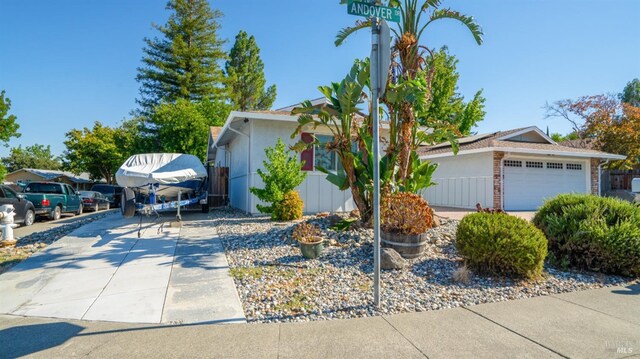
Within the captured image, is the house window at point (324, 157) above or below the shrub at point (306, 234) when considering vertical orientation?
above

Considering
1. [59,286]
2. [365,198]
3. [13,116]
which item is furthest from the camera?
[13,116]

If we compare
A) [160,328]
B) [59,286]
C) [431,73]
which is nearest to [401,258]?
[160,328]

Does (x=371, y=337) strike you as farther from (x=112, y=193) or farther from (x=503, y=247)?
(x=112, y=193)

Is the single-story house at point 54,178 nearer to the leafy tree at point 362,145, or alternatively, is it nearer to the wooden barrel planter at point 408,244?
the leafy tree at point 362,145

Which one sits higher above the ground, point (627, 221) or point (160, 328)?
point (627, 221)

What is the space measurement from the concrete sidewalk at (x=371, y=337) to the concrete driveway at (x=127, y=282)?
1.06 ft

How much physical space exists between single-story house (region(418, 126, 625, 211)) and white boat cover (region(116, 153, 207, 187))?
40.0 ft

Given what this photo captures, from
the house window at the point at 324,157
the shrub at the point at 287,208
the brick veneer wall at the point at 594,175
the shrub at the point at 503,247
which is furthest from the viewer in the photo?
the brick veneer wall at the point at 594,175

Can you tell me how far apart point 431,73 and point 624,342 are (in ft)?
20.8

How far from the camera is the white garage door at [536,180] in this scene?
1566 centimetres

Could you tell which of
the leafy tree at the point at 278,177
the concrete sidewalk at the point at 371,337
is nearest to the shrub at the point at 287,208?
the leafy tree at the point at 278,177

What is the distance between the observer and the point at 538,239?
212 inches

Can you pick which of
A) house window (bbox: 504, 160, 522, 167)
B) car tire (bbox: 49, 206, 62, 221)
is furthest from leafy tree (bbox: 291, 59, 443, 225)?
car tire (bbox: 49, 206, 62, 221)

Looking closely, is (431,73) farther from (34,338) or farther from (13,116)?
(13,116)
